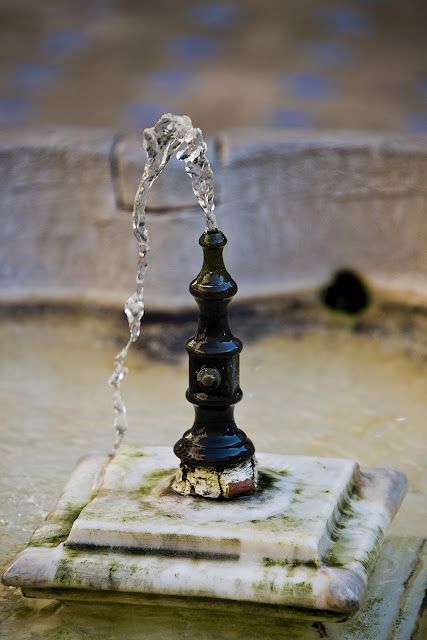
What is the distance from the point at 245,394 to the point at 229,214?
55 centimetres

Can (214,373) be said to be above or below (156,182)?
below

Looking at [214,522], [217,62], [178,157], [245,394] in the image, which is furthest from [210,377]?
[217,62]

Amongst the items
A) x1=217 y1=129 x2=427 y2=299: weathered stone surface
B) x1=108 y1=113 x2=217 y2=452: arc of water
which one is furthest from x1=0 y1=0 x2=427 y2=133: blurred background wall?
x1=108 y1=113 x2=217 y2=452: arc of water

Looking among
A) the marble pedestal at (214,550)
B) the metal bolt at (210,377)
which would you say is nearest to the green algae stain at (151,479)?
the marble pedestal at (214,550)

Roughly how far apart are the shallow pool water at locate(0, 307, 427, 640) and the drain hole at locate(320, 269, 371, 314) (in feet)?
0.13

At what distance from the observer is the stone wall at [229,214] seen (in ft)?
7.96

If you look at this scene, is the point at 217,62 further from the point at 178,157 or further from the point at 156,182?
the point at 178,157

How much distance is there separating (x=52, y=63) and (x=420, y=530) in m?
3.84

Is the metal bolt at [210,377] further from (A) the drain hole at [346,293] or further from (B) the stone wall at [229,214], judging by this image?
(A) the drain hole at [346,293]

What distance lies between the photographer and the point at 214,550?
3.68ft

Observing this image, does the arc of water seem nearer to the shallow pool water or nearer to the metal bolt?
the metal bolt

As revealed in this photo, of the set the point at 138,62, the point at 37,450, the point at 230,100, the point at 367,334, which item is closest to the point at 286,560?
the point at 37,450

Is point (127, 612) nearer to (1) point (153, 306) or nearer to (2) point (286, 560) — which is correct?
(2) point (286, 560)

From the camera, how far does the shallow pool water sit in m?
1.71
